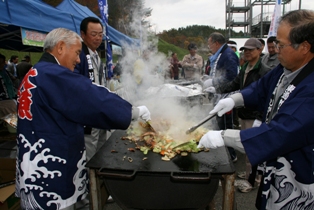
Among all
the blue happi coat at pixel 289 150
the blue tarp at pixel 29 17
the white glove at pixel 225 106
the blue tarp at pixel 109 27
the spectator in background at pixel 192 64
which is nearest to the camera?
the blue happi coat at pixel 289 150

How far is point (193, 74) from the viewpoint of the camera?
7.07 m

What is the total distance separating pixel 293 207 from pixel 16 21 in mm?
4188

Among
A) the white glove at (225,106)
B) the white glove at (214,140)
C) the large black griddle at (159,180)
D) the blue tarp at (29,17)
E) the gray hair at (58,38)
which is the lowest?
the large black griddle at (159,180)

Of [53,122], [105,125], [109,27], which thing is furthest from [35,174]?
[109,27]

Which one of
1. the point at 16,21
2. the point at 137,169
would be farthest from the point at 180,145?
the point at 16,21

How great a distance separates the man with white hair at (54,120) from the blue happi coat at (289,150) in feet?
3.44

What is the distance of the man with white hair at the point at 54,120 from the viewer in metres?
1.79

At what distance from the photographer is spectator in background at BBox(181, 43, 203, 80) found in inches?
268

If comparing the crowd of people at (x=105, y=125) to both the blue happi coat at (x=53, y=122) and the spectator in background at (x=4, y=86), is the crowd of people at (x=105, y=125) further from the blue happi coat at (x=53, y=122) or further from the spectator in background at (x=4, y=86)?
the spectator in background at (x=4, y=86)

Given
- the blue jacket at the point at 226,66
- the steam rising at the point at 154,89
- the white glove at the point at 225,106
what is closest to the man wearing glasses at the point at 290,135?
the white glove at the point at 225,106

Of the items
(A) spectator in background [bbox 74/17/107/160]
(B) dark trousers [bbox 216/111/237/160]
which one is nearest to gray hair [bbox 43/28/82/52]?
(A) spectator in background [bbox 74/17/107/160]

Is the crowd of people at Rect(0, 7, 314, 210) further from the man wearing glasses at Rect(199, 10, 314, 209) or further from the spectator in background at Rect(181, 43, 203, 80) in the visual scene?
the spectator in background at Rect(181, 43, 203, 80)

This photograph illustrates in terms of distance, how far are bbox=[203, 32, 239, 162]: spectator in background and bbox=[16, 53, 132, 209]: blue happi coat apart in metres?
2.86

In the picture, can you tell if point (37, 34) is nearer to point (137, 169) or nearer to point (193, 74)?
point (137, 169)
